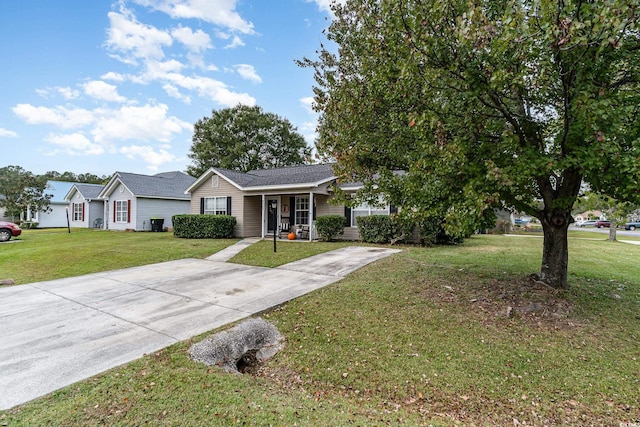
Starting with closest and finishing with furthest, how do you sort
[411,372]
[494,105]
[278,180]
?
[411,372]
[494,105]
[278,180]

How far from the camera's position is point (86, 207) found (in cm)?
2592

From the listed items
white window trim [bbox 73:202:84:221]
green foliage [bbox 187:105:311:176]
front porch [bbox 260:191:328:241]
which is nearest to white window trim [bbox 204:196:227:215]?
front porch [bbox 260:191:328:241]

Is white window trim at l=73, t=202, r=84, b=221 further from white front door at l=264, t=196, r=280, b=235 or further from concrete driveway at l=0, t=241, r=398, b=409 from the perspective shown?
concrete driveway at l=0, t=241, r=398, b=409

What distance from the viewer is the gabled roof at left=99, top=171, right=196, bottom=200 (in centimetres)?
2130

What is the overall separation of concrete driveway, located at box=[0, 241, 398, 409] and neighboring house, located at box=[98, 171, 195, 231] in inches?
525

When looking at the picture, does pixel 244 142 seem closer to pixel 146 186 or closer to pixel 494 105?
pixel 146 186

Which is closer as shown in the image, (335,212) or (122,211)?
(335,212)

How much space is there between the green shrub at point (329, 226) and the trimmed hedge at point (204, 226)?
506 centimetres

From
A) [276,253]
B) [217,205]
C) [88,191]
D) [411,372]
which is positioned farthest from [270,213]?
[88,191]

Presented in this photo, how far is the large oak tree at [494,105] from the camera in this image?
355 cm

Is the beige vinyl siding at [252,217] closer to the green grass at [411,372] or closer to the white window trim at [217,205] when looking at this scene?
the white window trim at [217,205]

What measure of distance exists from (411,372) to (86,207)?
3015 centimetres

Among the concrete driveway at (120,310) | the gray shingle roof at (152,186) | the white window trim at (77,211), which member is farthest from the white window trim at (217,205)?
the white window trim at (77,211)

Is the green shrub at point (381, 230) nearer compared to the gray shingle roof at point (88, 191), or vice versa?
the green shrub at point (381, 230)
